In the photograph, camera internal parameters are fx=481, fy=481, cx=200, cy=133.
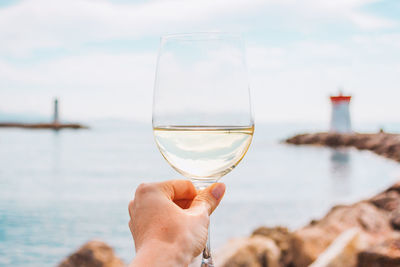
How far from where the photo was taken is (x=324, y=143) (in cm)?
3216

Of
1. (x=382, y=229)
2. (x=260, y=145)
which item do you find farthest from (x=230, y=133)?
(x=260, y=145)

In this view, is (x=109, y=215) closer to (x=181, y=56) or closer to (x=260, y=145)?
(x=181, y=56)

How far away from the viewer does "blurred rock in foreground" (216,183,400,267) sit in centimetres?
466

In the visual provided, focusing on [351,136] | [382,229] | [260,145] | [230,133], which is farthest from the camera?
[260,145]

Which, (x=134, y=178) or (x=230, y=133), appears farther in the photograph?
(x=134, y=178)

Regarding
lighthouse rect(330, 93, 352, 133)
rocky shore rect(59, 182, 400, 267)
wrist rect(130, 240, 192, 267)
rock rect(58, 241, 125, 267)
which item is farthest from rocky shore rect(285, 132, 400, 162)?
wrist rect(130, 240, 192, 267)

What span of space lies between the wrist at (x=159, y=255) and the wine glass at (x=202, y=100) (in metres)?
0.18

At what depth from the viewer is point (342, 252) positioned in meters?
4.88

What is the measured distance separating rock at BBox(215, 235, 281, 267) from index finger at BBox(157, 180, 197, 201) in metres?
3.94

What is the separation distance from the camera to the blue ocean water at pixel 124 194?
14398 mm

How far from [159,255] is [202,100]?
12.9 inches

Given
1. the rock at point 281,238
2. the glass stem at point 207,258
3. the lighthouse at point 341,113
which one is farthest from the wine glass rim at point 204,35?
the lighthouse at point 341,113

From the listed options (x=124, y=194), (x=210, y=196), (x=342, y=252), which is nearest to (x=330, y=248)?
(x=342, y=252)

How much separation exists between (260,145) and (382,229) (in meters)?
41.5
